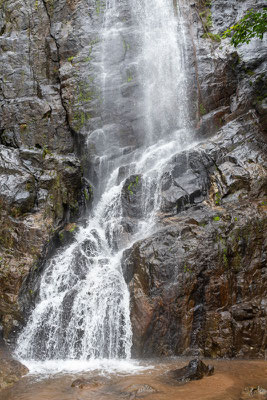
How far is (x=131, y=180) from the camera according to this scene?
12.2 meters

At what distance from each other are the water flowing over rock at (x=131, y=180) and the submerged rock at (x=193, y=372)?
147 cm

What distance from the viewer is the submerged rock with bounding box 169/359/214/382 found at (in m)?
5.93

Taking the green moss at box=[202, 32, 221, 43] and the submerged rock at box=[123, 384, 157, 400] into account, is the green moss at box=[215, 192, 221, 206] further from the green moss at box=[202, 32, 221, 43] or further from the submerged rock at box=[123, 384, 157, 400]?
the green moss at box=[202, 32, 221, 43]

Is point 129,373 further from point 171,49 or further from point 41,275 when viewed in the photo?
point 171,49

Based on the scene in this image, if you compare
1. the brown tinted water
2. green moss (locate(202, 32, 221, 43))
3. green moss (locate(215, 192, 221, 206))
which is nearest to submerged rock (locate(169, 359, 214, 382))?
the brown tinted water

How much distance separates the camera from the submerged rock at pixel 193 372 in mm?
5930

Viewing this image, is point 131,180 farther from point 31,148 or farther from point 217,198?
point 31,148

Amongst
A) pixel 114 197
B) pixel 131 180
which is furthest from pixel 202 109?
pixel 114 197

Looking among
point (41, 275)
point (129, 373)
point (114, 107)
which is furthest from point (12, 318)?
point (114, 107)

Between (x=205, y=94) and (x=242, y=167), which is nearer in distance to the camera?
(x=242, y=167)

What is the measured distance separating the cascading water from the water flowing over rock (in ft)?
0.16

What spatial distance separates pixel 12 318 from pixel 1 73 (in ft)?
38.3

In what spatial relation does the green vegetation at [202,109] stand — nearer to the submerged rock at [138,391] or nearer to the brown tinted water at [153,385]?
the brown tinted water at [153,385]

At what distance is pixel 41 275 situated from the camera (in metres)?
9.97
